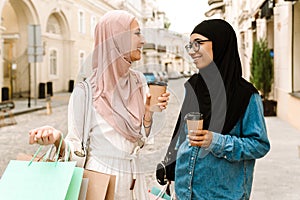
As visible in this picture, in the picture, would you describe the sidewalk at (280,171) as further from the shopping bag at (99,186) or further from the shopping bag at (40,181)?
the shopping bag at (40,181)

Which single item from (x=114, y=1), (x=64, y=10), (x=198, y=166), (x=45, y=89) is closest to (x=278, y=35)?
(x=198, y=166)

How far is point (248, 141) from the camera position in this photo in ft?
6.00

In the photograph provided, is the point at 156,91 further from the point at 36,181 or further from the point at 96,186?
the point at 36,181

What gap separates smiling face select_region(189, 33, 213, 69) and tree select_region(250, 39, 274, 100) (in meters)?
10.7

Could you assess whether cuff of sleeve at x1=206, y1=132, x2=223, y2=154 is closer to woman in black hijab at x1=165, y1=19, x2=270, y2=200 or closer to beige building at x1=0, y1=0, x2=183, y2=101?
woman in black hijab at x1=165, y1=19, x2=270, y2=200

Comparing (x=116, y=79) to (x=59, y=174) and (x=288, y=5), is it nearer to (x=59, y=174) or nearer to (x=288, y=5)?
(x=59, y=174)

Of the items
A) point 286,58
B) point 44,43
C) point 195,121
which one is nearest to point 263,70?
point 286,58

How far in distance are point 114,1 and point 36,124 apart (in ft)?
82.3

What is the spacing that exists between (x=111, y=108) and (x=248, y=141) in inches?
25.1

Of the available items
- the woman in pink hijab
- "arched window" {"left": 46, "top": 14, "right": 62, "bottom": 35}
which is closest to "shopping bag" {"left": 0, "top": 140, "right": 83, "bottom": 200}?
the woman in pink hijab

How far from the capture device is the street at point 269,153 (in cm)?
456

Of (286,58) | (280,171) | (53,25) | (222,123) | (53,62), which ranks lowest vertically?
(280,171)

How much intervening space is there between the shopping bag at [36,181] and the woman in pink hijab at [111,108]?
0.34 meters

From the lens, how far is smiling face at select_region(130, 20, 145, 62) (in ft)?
6.43
